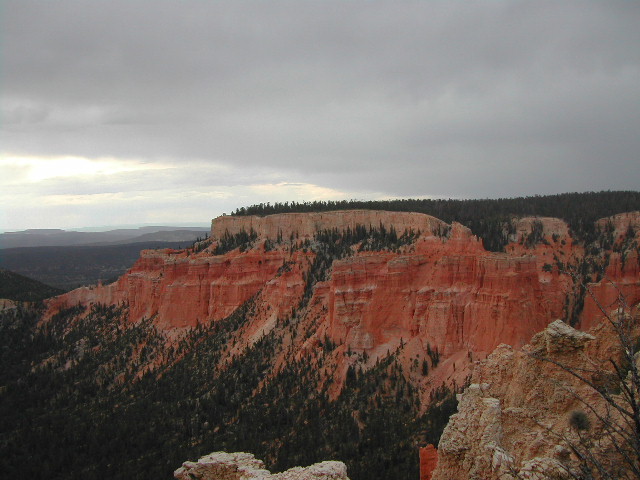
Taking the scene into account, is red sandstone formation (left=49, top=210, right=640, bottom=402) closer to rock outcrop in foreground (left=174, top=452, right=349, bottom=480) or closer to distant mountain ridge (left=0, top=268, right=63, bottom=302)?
distant mountain ridge (left=0, top=268, right=63, bottom=302)

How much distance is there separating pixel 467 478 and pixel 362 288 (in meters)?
35.5

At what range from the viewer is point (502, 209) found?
277ft

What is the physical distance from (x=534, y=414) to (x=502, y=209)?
73412mm

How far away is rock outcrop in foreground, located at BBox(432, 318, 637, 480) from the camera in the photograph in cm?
1320

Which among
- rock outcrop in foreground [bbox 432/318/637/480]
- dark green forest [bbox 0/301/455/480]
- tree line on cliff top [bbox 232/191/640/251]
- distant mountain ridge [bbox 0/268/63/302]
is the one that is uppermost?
tree line on cliff top [bbox 232/191/640/251]

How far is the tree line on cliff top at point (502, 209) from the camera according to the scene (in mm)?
70188

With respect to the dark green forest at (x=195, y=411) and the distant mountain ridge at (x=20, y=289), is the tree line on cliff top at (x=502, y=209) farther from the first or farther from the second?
the distant mountain ridge at (x=20, y=289)

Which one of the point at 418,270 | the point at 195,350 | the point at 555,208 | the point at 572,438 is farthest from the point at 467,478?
the point at 555,208

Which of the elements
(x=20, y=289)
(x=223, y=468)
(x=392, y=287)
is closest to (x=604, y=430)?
(x=223, y=468)

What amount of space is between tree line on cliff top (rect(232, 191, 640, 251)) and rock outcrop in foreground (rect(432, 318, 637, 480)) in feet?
159

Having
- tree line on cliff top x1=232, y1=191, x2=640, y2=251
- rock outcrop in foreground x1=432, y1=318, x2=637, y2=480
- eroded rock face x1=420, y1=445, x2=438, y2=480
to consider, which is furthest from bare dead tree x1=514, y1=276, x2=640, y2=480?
tree line on cliff top x1=232, y1=191, x2=640, y2=251

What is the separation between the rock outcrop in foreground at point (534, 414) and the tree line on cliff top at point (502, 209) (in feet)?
159

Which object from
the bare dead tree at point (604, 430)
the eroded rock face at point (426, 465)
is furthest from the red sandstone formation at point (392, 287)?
the bare dead tree at point (604, 430)

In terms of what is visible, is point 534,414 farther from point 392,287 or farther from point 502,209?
point 502,209
